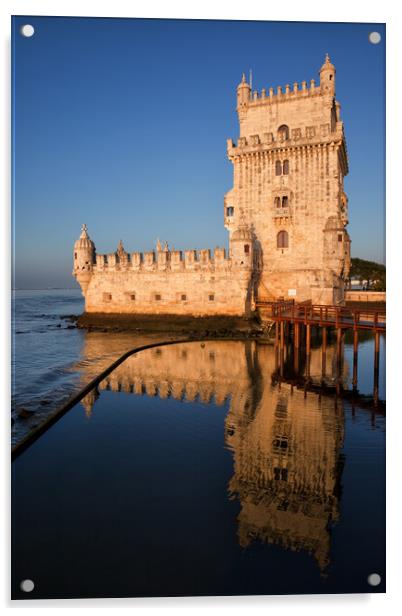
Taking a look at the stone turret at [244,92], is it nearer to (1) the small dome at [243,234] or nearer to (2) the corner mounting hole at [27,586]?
(1) the small dome at [243,234]

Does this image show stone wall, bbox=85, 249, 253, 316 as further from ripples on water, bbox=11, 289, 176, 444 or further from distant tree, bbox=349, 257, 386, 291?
distant tree, bbox=349, 257, 386, 291

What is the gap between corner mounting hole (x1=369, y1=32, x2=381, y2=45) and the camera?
23.6ft

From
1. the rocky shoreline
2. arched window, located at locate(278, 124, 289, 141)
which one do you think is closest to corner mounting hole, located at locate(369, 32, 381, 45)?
the rocky shoreline

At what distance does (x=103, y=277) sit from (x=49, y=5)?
93.6 ft

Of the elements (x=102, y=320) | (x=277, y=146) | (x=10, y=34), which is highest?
(x=277, y=146)

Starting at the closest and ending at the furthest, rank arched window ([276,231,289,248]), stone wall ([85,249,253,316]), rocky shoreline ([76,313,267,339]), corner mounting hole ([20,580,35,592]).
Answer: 1. corner mounting hole ([20,580,35,592])
2. rocky shoreline ([76,313,267,339])
3. stone wall ([85,249,253,316])
4. arched window ([276,231,289,248])

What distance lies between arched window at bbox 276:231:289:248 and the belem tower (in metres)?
0.07

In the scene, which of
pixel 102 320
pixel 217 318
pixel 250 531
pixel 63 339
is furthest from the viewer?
pixel 102 320

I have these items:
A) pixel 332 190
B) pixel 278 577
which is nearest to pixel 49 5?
pixel 278 577

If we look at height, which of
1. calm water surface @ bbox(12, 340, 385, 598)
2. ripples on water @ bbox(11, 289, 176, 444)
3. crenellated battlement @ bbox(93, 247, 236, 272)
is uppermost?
crenellated battlement @ bbox(93, 247, 236, 272)

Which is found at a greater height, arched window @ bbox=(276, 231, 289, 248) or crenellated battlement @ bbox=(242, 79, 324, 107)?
crenellated battlement @ bbox=(242, 79, 324, 107)

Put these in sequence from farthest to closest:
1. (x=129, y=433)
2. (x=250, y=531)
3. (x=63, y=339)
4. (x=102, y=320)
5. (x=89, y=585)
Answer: (x=102, y=320) → (x=63, y=339) → (x=129, y=433) → (x=250, y=531) → (x=89, y=585)
